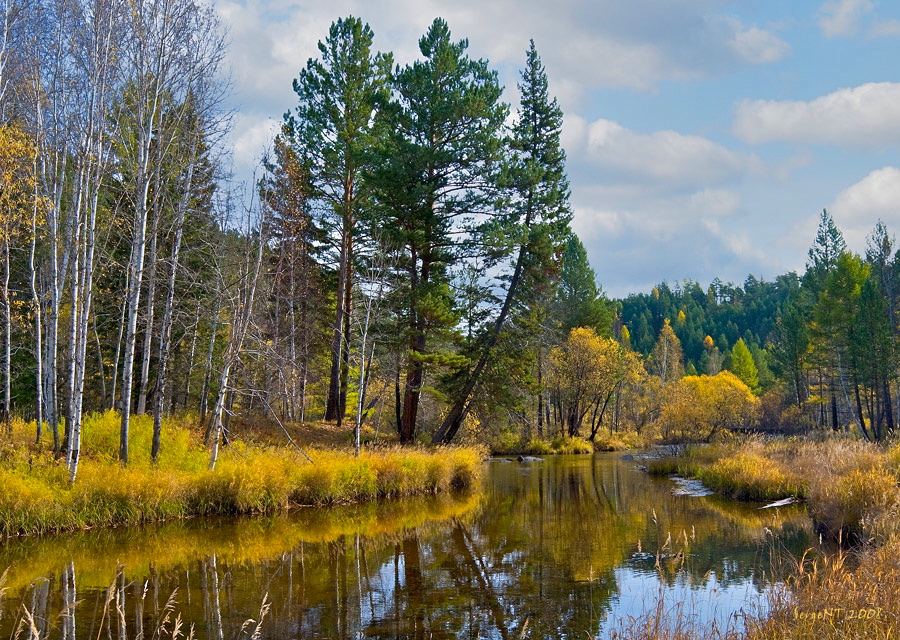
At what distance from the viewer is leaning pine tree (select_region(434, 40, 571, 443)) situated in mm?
23516

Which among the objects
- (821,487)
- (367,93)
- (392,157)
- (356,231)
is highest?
(367,93)

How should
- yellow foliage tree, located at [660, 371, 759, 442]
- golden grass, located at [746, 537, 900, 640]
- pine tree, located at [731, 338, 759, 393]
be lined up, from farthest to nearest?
pine tree, located at [731, 338, 759, 393] → yellow foliage tree, located at [660, 371, 759, 442] → golden grass, located at [746, 537, 900, 640]

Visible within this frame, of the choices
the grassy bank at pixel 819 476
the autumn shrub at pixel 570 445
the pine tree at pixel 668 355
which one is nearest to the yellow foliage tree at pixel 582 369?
the autumn shrub at pixel 570 445

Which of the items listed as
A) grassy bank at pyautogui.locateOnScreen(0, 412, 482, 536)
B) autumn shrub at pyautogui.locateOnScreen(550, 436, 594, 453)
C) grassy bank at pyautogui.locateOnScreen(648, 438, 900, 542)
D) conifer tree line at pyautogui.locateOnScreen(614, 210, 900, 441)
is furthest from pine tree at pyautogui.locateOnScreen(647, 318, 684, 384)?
grassy bank at pyautogui.locateOnScreen(0, 412, 482, 536)

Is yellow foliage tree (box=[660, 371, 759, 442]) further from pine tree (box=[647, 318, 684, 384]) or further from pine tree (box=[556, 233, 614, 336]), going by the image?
pine tree (box=[647, 318, 684, 384])

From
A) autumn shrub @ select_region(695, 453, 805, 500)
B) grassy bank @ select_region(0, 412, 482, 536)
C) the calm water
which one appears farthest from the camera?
autumn shrub @ select_region(695, 453, 805, 500)

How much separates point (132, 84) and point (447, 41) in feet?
40.0

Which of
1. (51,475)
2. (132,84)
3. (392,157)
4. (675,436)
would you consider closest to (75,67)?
(132,84)

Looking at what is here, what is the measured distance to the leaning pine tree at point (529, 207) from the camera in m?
23.5

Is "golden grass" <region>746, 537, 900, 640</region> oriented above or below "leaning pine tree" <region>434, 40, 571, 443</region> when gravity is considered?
below

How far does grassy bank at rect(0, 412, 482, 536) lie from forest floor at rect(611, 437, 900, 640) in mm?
8845

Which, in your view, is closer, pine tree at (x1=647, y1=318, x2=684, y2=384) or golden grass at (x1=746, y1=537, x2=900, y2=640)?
golden grass at (x1=746, y1=537, x2=900, y2=640)

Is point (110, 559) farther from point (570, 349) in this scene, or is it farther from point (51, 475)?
point (570, 349)

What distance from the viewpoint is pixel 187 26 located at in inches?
625
